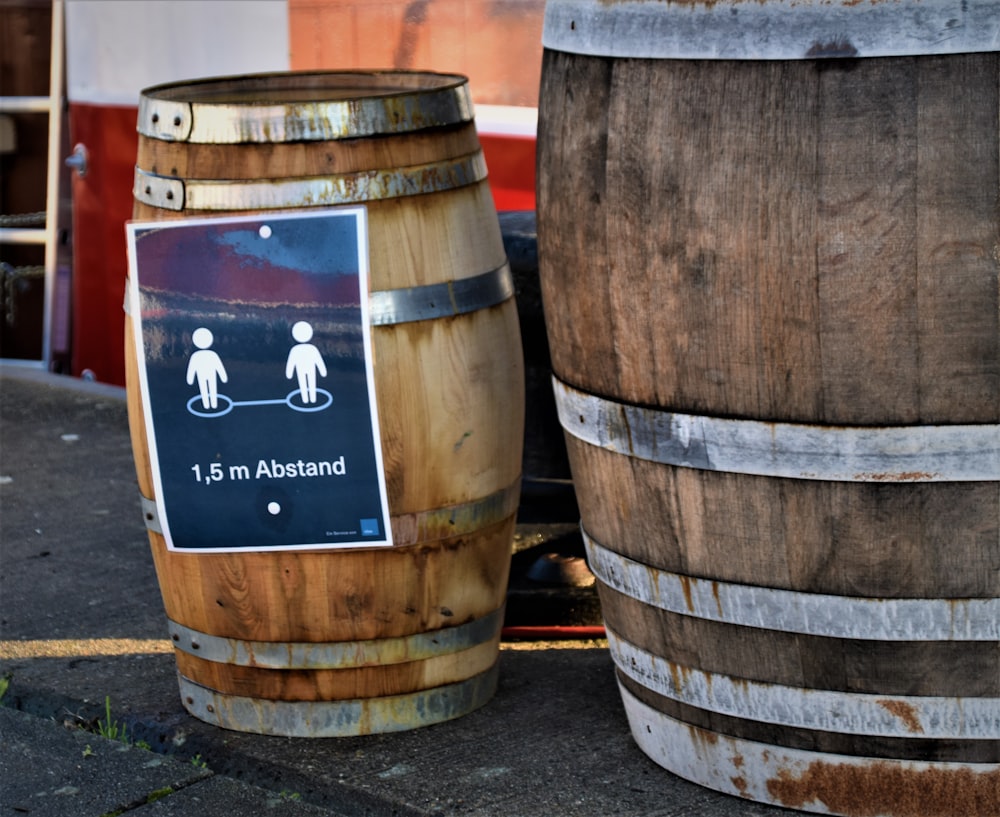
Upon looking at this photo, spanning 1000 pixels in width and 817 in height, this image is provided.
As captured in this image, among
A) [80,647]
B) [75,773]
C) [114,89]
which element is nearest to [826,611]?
[75,773]

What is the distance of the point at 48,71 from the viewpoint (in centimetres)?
598

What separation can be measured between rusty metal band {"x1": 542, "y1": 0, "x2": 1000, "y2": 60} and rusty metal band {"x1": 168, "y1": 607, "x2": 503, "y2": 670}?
3.53 feet

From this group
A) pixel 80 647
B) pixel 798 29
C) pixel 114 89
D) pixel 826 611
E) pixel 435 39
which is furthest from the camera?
pixel 114 89

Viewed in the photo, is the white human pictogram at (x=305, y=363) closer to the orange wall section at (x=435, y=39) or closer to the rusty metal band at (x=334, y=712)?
the rusty metal band at (x=334, y=712)

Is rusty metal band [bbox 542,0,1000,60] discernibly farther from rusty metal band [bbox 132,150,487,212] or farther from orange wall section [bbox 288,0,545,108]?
orange wall section [bbox 288,0,545,108]

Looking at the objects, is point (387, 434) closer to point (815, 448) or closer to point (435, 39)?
point (815, 448)

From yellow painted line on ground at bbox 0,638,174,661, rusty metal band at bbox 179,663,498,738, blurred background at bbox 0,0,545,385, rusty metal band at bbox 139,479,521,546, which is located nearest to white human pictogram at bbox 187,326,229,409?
rusty metal band at bbox 139,479,521,546

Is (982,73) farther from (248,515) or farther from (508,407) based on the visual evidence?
(248,515)

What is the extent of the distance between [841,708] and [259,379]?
1061 mm

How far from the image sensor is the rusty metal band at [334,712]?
8.79 feet

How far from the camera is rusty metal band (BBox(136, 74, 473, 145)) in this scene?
96.7 inches

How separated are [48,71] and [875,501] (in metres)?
4.70

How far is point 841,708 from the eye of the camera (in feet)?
7.42

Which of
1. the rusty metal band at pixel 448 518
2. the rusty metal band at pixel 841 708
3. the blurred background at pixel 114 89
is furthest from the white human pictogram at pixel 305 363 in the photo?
the blurred background at pixel 114 89
